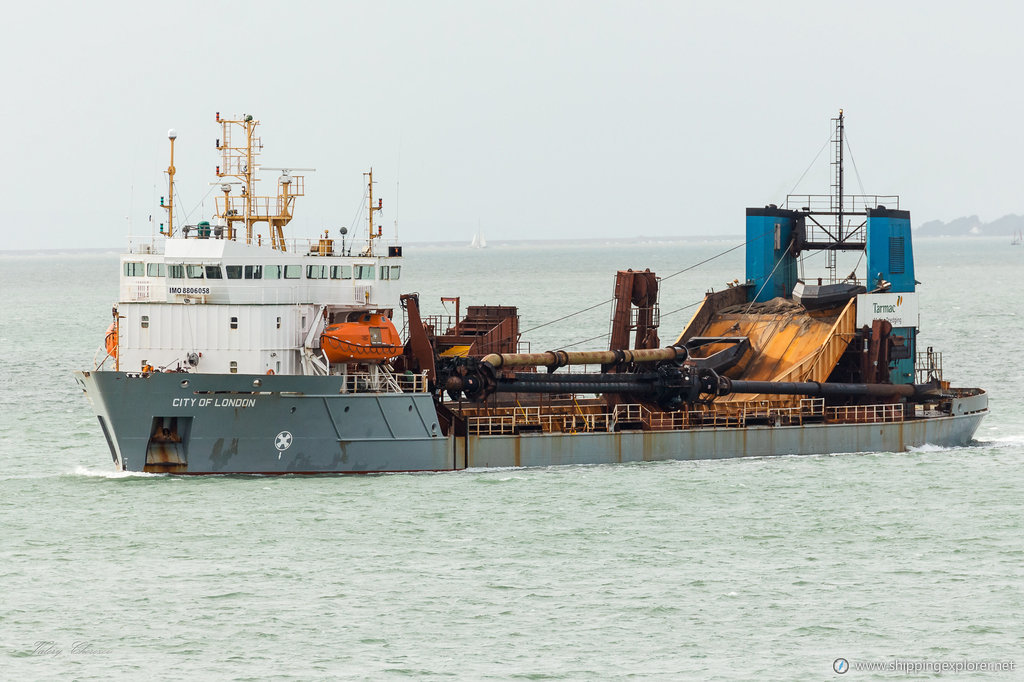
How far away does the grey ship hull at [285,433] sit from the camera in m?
39.4

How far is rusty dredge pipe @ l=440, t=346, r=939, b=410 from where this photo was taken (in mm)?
42438

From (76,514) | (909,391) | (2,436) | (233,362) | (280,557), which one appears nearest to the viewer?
(280,557)

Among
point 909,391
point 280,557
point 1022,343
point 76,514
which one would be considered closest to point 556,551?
point 280,557

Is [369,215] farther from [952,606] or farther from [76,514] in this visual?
[952,606]

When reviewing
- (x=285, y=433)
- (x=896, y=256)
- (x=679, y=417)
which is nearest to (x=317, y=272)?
Result: (x=285, y=433)

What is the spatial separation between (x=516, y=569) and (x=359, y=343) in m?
10.1

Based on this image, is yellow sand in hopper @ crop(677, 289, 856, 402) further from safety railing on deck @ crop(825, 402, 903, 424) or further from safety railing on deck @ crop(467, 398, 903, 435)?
safety railing on deck @ crop(825, 402, 903, 424)

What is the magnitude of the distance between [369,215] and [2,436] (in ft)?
56.3

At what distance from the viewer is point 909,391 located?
48.8 meters

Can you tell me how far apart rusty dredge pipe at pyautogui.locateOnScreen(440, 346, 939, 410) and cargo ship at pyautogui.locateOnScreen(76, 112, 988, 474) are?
0.06 m

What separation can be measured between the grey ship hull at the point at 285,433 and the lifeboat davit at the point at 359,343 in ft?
3.88

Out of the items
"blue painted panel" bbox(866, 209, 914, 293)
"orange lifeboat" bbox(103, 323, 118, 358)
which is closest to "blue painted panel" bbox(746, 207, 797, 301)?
"blue painted panel" bbox(866, 209, 914, 293)

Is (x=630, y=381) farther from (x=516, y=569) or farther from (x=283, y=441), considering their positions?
(x=516, y=569)

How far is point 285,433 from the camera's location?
40156 mm
